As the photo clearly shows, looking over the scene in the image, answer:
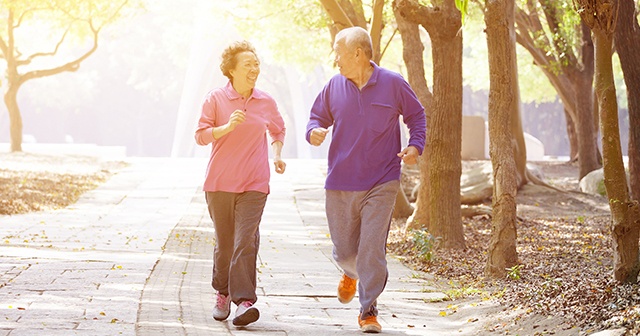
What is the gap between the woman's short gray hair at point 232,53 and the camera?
23.6ft

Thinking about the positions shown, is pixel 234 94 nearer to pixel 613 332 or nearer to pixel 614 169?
A: pixel 614 169

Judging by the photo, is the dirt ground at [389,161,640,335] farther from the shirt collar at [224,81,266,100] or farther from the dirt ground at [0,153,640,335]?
the shirt collar at [224,81,266,100]

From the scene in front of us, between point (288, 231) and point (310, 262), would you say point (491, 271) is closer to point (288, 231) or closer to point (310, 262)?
point (310, 262)

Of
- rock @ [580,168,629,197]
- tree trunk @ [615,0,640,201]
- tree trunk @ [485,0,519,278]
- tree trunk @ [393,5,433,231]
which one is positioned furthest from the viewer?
rock @ [580,168,629,197]

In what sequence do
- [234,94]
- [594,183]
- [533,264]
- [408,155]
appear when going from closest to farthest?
1. [408,155]
2. [234,94]
3. [533,264]
4. [594,183]

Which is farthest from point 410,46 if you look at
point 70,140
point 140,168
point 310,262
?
point 70,140

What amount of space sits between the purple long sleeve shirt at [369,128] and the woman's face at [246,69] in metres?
0.50

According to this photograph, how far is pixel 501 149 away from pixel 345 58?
3687 mm

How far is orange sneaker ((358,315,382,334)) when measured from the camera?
6.91 m

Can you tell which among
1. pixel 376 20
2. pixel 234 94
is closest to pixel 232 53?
pixel 234 94

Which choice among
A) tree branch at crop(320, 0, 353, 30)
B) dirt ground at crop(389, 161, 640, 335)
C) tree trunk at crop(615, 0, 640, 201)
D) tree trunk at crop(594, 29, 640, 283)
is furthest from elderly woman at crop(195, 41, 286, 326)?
tree branch at crop(320, 0, 353, 30)

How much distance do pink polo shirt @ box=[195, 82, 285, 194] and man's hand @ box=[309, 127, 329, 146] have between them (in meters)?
0.46

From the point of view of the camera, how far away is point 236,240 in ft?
23.4

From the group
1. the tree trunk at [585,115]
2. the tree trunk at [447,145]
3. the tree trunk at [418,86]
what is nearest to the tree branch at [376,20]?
the tree trunk at [418,86]
